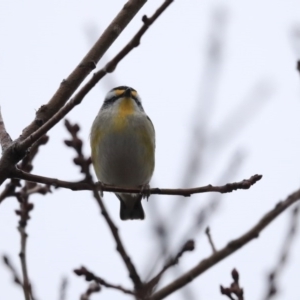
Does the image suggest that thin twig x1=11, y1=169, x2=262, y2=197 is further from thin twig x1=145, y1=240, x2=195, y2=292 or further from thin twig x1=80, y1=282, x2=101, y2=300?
thin twig x1=80, y1=282, x2=101, y2=300

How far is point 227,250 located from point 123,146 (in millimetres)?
4631

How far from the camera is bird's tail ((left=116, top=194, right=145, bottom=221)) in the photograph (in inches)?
305

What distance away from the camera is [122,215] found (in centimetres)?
788

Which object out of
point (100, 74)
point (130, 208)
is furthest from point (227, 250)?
point (130, 208)

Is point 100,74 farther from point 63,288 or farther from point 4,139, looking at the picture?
point 63,288

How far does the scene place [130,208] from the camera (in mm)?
7805

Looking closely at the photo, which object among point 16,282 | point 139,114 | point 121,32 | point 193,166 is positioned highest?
point 139,114

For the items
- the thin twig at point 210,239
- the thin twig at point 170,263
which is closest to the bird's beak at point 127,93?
the thin twig at point 210,239

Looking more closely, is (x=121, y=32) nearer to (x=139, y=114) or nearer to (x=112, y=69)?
(x=112, y=69)

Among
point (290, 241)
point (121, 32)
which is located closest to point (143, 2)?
point (121, 32)

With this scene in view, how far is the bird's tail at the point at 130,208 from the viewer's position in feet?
25.4

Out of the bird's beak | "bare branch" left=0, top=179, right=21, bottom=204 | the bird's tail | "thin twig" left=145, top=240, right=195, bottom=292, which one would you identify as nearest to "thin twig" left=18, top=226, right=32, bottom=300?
"bare branch" left=0, top=179, right=21, bottom=204

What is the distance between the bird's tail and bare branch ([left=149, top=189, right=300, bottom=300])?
16.9 feet

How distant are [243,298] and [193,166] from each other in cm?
78
